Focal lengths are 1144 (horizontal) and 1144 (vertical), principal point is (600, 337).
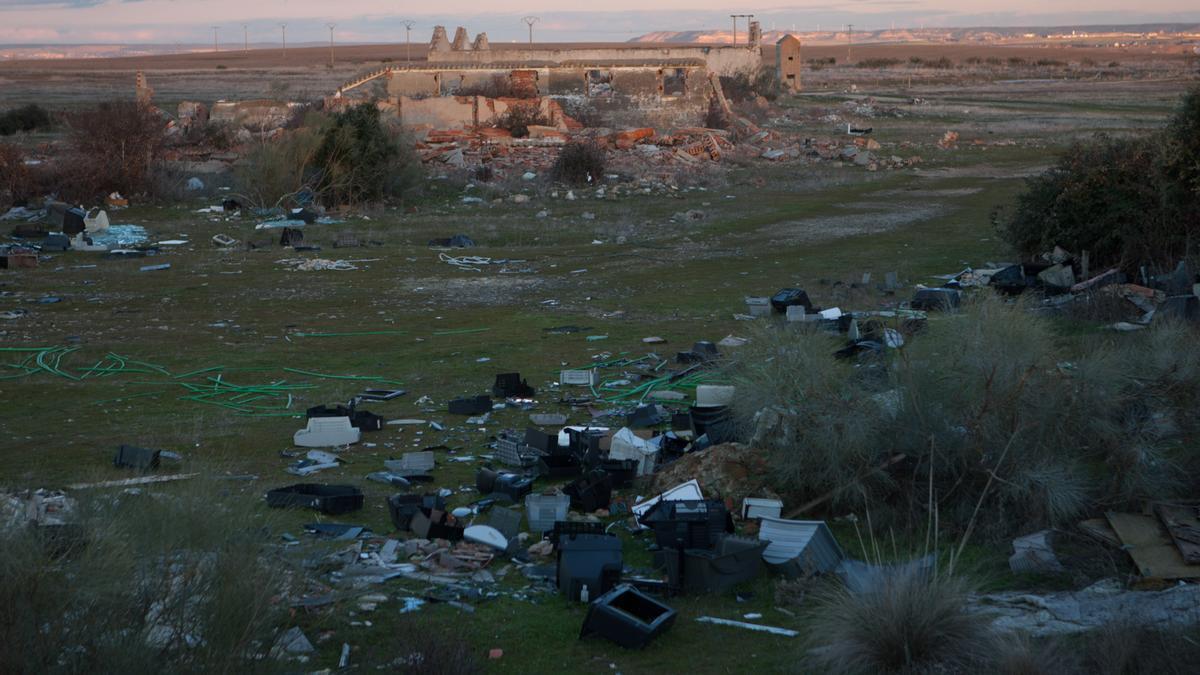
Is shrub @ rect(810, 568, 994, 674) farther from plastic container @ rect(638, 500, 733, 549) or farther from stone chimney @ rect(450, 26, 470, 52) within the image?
stone chimney @ rect(450, 26, 470, 52)

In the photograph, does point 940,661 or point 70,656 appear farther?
point 940,661

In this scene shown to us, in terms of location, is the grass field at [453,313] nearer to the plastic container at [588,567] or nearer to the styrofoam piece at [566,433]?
the plastic container at [588,567]

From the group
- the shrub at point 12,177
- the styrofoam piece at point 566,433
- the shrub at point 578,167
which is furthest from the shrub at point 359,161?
the styrofoam piece at point 566,433

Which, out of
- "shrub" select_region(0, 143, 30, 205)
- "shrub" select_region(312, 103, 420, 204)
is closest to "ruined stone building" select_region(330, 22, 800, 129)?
"shrub" select_region(312, 103, 420, 204)

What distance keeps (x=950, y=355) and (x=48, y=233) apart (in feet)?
59.3

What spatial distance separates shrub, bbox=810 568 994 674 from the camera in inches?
183

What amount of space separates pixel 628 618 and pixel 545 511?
1759mm

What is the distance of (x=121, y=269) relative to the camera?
17.5 m

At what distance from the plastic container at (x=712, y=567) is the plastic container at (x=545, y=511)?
3.60 feet

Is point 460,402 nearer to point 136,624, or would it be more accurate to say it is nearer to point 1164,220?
point 136,624

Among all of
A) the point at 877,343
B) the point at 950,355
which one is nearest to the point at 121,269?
the point at 877,343

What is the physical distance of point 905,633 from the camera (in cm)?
471

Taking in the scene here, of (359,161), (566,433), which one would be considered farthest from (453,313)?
(359,161)

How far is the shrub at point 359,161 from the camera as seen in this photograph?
2419 centimetres
